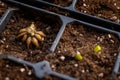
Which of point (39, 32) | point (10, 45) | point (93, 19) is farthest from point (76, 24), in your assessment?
point (10, 45)

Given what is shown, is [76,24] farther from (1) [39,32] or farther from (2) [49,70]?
(2) [49,70]

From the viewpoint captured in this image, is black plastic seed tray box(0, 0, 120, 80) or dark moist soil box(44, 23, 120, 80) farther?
black plastic seed tray box(0, 0, 120, 80)

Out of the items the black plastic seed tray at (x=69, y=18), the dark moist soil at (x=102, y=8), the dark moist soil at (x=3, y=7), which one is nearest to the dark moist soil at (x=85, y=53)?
the black plastic seed tray at (x=69, y=18)

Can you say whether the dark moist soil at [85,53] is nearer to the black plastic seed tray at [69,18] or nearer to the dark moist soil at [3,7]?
the black plastic seed tray at [69,18]

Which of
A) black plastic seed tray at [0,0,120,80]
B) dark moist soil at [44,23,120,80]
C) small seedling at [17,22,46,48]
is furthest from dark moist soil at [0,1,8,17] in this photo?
dark moist soil at [44,23,120,80]

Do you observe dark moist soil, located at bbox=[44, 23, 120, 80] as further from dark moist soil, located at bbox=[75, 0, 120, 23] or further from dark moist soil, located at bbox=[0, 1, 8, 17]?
dark moist soil, located at bbox=[0, 1, 8, 17]

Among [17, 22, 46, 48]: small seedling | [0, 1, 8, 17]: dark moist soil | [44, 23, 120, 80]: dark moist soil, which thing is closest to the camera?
[44, 23, 120, 80]: dark moist soil

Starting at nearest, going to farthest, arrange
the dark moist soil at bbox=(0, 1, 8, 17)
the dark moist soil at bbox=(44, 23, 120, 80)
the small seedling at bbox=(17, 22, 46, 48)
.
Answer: the dark moist soil at bbox=(44, 23, 120, 80) < the small seedling at bbox=(17, 22, 46, 48) < the dark moist soil at bbox=(0, 1, 8, 17)
